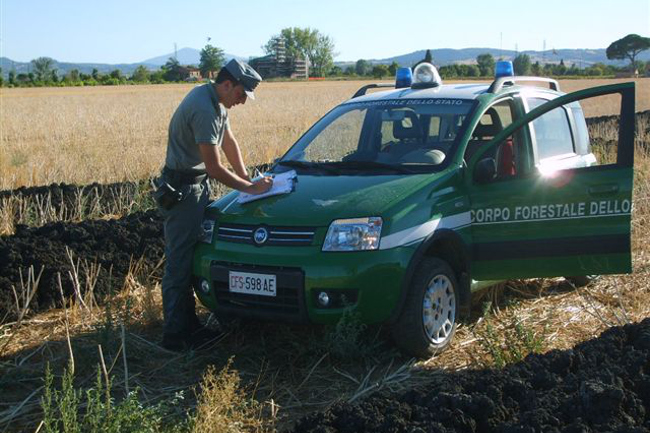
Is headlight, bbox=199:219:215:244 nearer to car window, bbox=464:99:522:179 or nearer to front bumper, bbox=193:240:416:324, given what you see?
front bumper, bbox=193:240:416:324

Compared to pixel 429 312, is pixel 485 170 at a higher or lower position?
higher

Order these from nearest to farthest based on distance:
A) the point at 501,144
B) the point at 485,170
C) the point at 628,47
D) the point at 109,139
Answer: the point at 485,170 → the point at 501,144 → the point at 109,139 → the point at 628,47

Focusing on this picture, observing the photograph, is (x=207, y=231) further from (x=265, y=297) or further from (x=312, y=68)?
(x=312, y=68)

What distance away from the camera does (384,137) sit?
256 inches

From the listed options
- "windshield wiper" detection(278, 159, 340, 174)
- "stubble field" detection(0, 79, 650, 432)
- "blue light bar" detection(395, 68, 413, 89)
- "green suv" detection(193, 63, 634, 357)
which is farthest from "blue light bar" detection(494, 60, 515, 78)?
"windshield wiper" detection(278, 159, 340, 174)

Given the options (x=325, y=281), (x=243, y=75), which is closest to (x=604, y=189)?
(x=325, y=281)

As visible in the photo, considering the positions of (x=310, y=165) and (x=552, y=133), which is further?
(x=552, y=133)

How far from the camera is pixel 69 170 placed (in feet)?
43.1

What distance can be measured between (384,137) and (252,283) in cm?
192

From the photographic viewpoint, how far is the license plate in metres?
5.11

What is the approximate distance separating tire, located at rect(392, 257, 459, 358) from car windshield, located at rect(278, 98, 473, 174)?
2.64 feet

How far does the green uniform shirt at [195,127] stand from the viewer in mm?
5496

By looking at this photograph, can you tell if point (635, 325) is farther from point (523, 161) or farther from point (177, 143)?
point (177, 143)

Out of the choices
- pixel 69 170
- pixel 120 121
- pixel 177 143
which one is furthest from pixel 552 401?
pixel 120 121
